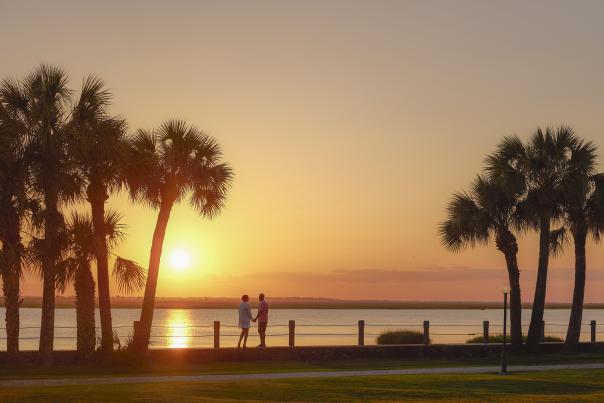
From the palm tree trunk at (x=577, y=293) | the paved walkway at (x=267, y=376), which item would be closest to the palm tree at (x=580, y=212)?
the palm tree trunk at (x=577, y=293)

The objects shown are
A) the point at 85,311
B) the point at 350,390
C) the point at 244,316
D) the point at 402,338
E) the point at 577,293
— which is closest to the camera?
the point at 350,390

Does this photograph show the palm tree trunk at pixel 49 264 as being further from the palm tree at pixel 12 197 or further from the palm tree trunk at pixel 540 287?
the palm tree trunk at pixel 540 287

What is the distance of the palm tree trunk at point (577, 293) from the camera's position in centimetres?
4278

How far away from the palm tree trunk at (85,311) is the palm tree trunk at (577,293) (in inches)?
794

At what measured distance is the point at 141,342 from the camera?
1330 inches

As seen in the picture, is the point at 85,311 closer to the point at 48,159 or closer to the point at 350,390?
the point at 48,159

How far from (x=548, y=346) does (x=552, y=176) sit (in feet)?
23.5

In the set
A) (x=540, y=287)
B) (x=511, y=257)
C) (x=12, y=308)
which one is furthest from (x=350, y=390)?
(x=540, y=287)

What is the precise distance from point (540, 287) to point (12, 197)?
22.3m

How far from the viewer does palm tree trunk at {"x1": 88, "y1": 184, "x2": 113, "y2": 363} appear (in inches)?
1315

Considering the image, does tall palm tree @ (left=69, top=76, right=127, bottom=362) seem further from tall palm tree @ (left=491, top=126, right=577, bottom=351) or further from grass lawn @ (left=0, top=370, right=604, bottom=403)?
tall palm tree @ (left=491, top=126, right=577, bottom=351)

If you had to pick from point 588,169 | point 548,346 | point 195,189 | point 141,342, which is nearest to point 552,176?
point 588,169

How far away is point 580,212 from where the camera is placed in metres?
42.8

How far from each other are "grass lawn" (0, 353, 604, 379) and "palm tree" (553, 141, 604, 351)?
2554 millimetres
